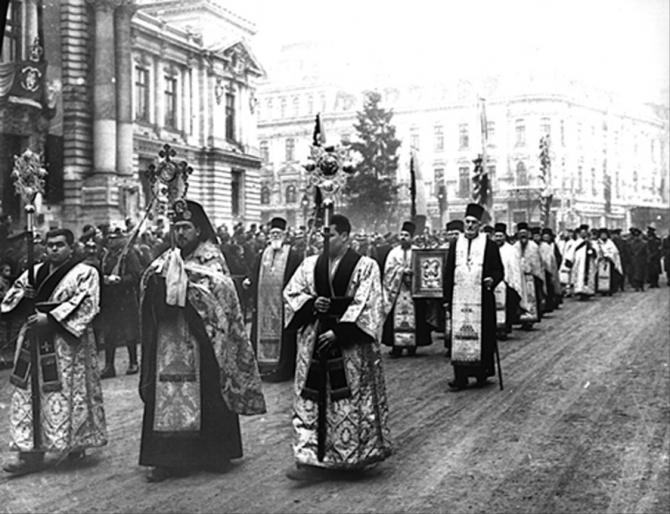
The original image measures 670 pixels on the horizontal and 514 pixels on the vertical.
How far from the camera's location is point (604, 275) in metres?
18.8

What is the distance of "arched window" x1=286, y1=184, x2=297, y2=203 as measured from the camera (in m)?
4.95

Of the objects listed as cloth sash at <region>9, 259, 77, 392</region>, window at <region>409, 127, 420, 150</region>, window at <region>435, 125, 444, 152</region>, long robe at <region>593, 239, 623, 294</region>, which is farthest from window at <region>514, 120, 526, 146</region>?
long robe at <region>593, 239, 623, 294</region>

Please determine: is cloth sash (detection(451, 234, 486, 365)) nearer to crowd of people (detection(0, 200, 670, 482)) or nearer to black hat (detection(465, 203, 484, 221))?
black hat (detection(465, 203, 484, 221))

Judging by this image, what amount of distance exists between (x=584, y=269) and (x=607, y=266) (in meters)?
0.93

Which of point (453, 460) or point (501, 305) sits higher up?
point (501, 305)

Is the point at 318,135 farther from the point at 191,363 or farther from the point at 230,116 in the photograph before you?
the point at 191,363

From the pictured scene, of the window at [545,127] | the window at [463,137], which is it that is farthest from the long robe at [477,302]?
the window at [463,137]

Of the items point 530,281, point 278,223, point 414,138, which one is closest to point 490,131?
point 414,138

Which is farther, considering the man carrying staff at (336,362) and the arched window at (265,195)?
the man carrying staff at (336,362)

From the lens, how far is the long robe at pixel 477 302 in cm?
780

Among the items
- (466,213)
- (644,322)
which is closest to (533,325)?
(644,322)

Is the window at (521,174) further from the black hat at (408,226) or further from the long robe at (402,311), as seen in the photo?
the long robe at (402,311)

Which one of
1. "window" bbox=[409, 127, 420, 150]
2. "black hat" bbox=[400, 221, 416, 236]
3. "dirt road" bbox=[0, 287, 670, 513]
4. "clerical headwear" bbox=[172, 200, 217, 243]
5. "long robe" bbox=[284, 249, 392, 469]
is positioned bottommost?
"dirt road" bbox=[0, 287, 670, 513]

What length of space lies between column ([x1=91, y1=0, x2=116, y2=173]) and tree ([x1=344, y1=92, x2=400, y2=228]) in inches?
73.9
